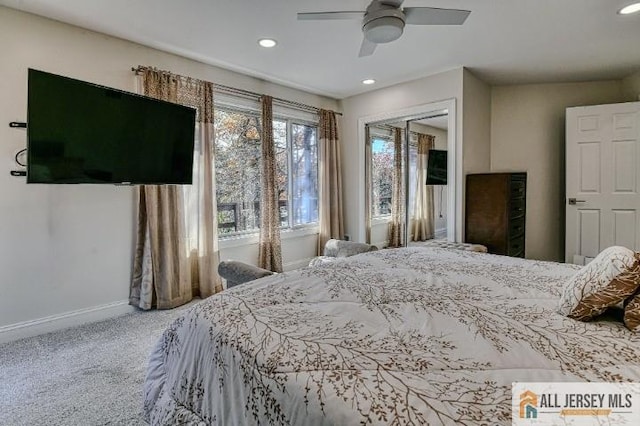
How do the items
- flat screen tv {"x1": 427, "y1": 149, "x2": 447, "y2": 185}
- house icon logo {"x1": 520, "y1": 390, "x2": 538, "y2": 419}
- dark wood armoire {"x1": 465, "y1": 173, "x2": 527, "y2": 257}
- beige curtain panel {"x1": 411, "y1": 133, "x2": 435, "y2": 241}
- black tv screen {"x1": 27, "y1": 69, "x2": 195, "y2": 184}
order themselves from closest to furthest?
house icon logo {"x1": 520, "y1": 390, "x2": 538, "y2": 419} → black tv screen {"x1": 27, "y1": 69, "x2": 195, "y2": 184} → dark wood armoire {"x1": 465, "y1": 173, "x2": 527, "y2": 257} → flat screen tv {"x1": 427, "y1": 149, "x2": 447, "y2": 185} → beige curtain panel {"x1": 411, "y1": 133, "x2": 435, "y2": 241}

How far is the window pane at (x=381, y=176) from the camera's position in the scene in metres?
4.86

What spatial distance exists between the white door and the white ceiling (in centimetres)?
59

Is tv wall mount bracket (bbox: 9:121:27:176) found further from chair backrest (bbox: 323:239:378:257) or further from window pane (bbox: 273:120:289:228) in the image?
chair backrest (bbox: 323:239:378:257)

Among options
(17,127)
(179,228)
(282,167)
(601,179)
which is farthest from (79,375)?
(601,179)

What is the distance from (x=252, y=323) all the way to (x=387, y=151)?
13.5ft

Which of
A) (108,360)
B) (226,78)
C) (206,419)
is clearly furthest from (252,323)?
(226,78)

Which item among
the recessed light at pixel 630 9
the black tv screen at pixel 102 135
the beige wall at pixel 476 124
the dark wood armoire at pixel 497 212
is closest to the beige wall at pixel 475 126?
the beige wall at pixel 476 124

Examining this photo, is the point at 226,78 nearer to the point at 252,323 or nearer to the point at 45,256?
the point at 45,256

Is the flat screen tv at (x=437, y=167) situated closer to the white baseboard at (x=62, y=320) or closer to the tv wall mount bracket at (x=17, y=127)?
the white baseboard at (x=62, y=320)

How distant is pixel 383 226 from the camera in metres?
4.97

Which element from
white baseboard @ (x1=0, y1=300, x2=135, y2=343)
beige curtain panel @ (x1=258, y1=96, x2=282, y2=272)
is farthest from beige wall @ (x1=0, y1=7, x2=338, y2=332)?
beige curtain panel @ (x1=258, y1=96, x2=282, y2=272)

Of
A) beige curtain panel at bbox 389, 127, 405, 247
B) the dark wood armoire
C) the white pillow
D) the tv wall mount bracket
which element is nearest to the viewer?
the white pillow

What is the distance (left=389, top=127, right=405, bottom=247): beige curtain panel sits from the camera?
4730mm

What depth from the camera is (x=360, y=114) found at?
5.00 m
